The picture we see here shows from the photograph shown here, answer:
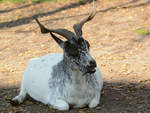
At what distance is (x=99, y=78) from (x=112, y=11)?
957 cm

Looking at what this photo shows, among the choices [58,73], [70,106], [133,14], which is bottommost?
[70,106]

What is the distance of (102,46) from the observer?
1147 cm

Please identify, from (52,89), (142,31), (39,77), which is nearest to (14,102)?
(39,77)

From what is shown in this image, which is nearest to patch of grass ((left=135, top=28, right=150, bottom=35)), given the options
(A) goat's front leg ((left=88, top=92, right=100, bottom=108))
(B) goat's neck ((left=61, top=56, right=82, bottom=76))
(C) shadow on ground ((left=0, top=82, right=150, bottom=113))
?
(C) shadow on ground ((left=0, top=82, right=150, bottom=113))

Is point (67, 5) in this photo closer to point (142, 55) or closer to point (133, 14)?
point (133, 14)

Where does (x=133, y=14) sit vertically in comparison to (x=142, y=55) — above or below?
above

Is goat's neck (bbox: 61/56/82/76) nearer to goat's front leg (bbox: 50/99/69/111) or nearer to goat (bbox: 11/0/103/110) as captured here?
goat (bbox: 11/0/103/110)

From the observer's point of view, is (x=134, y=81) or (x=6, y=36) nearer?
(x=134, y=81)

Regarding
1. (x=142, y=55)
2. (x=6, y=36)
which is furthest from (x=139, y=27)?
(x=6, y=36)

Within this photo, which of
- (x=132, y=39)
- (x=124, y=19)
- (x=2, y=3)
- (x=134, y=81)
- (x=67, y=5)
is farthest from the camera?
(x=2, y=3)

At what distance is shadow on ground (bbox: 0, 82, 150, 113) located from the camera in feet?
21.1

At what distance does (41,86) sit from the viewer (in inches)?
273

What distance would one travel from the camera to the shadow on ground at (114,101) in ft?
21.1

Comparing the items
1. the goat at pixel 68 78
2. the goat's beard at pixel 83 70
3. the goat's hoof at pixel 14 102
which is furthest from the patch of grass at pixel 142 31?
the goat's beard at pixel 83 70
